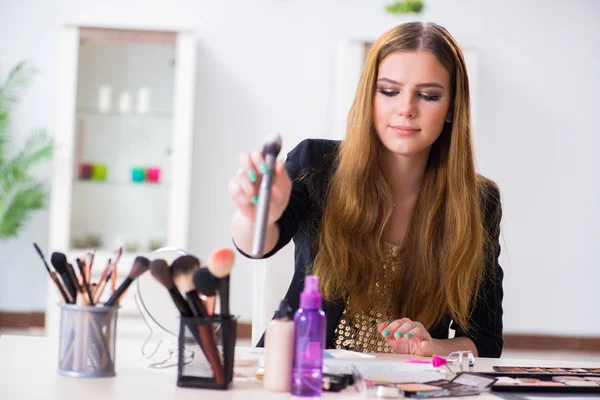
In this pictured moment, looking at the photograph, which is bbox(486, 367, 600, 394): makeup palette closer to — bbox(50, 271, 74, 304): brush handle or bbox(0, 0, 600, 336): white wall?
bbox(50, 271, 74, 304): brush handle

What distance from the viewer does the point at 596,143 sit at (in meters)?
4.80

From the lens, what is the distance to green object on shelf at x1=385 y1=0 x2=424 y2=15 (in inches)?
181

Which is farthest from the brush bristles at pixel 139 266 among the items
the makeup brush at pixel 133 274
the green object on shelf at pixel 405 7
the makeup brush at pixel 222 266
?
the green object on shelf at pixel 405 7

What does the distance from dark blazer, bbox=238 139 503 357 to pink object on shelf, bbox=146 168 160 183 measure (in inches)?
98.2

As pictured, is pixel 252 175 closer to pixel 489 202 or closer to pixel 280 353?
pixel 280 353

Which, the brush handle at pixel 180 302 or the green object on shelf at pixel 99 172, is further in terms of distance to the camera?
the green object on shelf at pixel 99 172

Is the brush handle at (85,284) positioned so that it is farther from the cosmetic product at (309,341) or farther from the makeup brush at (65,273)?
the cosmetic product at (309,341)

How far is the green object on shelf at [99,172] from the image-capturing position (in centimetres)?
417

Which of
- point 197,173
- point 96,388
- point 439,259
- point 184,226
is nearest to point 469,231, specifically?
point 439,259

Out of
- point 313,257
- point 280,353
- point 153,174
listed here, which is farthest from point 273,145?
point 153,174

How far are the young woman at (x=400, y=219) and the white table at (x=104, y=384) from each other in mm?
547

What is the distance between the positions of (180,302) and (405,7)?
3836 millimetres

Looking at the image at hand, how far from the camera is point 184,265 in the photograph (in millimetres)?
1075

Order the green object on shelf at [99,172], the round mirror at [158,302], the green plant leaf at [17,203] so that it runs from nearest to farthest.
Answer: the round mirror at [158,302] → the green plant leaf at [17,203] → the green object on shelf at [99,172]
